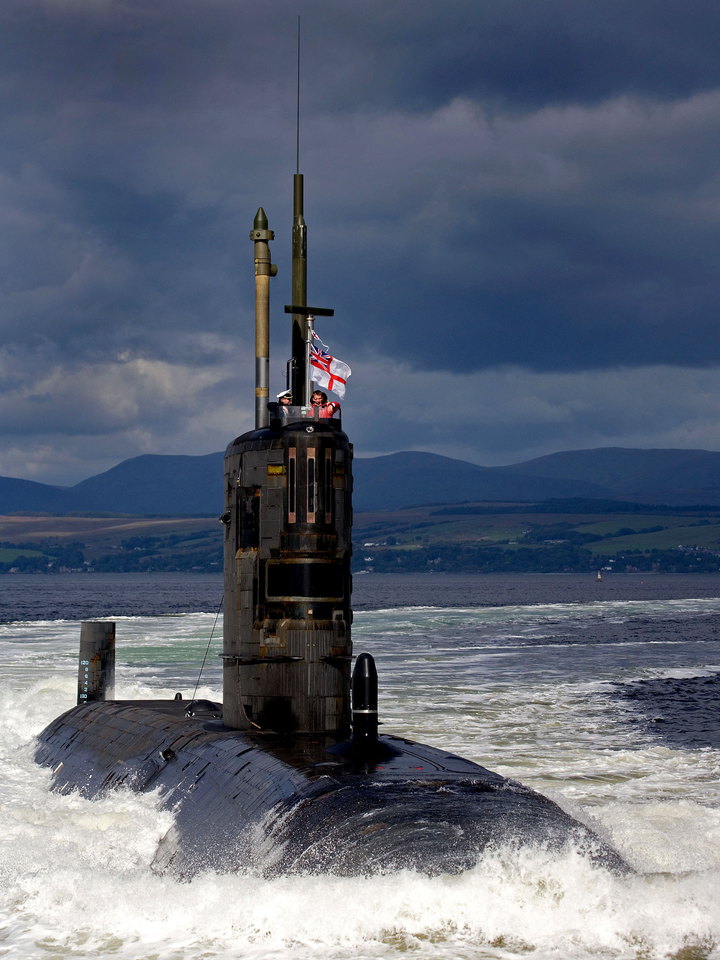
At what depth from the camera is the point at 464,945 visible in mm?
9180

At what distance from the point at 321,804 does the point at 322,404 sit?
20.4 ft

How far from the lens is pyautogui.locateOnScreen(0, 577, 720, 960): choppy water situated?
30.9ft

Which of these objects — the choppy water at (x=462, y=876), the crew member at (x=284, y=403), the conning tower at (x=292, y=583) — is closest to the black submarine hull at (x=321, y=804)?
the choppy water at (x=462, y=876)

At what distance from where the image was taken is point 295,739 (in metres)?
14.3

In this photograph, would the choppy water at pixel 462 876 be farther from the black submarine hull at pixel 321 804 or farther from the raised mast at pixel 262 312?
the raised mast at pixel 262 312

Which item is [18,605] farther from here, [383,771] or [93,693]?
[383,771]

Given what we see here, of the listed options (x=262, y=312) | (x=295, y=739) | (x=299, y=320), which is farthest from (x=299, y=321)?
(x=295, y=739)

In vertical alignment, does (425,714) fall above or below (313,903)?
below

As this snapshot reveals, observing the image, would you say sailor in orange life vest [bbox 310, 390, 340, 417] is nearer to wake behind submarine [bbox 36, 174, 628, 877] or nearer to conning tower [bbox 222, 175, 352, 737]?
wake behind submarine [bbox 36, 174, 628, 877]

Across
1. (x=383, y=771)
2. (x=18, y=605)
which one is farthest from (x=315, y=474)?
(x=18, y=605)

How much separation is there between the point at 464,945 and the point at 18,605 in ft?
352

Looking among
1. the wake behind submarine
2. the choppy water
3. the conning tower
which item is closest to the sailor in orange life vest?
the wake behind submarine

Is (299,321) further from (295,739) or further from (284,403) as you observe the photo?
(295,739)

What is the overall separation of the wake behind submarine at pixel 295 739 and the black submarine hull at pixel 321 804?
24 mm
